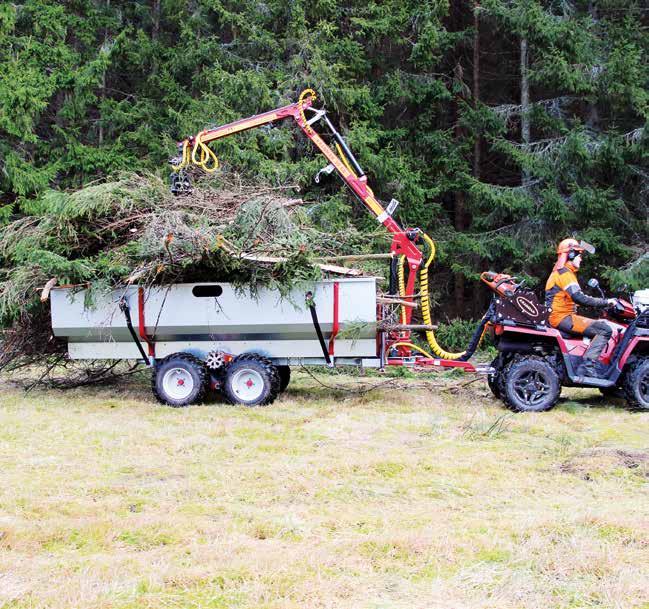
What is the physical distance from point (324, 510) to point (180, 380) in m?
4.96

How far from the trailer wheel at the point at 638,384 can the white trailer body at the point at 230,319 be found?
287 centimetres

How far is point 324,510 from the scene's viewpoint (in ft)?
17.9

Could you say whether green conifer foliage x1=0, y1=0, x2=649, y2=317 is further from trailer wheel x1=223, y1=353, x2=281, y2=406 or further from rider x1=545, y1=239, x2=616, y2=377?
rider x1=545, y1=239, x2=616, y2=377

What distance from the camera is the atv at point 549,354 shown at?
30.6 ft

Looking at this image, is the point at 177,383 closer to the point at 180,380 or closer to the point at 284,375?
the point at 180,380

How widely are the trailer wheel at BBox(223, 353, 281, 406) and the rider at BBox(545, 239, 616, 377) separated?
3.35 metres

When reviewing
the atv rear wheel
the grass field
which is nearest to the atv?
the atv rear wheel

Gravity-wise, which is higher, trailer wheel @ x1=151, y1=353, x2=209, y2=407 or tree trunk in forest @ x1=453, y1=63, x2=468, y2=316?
tree trunk in forest @ x1=453, y1=63, x2=468, y2=316

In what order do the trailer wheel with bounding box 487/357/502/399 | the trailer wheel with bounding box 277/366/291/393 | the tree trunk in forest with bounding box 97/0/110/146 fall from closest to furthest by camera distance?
the trailer wheel with bounding box 487/357/502/399, the trailer wheel with bounding box 277/366/291/393, the tree trunk in forest with bounding box 97/0/110/146

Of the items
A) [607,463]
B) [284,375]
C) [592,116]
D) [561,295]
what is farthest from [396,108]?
[607,463]

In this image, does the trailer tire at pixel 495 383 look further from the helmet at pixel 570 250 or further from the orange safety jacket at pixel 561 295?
the helmet at pixel 570 250

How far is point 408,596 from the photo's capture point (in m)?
4.05

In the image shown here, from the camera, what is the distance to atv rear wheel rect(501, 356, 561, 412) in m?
9.35

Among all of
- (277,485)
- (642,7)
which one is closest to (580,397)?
(277,485)
